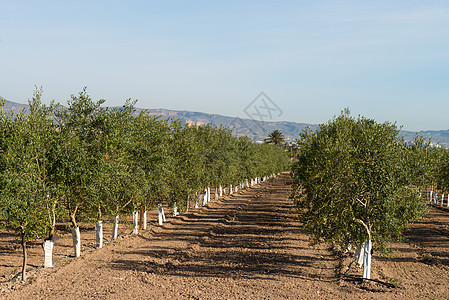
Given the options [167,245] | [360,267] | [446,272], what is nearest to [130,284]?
[167,245]

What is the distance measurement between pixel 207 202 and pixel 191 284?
39495mm

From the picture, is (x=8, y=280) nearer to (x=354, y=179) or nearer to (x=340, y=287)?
(x=340, y=287)

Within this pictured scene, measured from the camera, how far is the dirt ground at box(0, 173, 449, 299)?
19.0m

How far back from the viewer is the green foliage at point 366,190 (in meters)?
19.9

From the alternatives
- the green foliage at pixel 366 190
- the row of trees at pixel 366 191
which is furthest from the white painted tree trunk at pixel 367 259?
the green foliage at pixel 366 190

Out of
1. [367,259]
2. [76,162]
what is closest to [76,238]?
[76,162]

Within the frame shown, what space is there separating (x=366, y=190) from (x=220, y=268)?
1013 centimetres

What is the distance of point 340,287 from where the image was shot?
1992 centimetres

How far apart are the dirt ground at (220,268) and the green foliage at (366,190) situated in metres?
2.97

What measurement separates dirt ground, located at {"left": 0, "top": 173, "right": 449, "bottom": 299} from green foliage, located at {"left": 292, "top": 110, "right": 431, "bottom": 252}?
2969 millimetres

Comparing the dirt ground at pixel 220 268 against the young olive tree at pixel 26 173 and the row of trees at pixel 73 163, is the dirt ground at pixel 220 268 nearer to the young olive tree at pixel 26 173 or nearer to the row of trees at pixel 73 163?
the row of trees at pixel 73 163

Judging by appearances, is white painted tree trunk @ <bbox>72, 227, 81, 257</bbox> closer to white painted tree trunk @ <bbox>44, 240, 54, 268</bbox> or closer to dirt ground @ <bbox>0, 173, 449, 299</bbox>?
dirt ground @ <bbox>0, 173, 449, 299</bbox>

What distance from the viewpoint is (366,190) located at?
2008cm

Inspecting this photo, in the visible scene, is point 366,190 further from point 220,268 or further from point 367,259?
point 220,268
